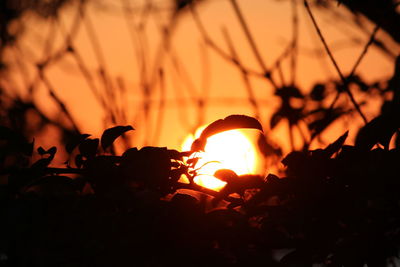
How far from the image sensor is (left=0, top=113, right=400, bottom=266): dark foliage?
126 centimetres

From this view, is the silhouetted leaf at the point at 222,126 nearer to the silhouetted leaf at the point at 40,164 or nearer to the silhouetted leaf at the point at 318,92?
the silhouetted leaf at the point at 40,164

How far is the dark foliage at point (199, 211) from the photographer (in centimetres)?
126

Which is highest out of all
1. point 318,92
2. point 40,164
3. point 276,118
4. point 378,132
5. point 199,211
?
point 318,92

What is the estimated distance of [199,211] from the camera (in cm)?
133

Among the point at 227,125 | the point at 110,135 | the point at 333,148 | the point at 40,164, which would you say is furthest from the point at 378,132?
the point at 40,164

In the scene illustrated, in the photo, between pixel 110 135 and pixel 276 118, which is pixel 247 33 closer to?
pixel 276 118

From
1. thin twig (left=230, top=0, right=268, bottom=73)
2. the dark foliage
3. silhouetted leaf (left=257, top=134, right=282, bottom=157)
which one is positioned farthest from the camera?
silhouetted leaf (left=257, top=134, right=282, bottom=157)

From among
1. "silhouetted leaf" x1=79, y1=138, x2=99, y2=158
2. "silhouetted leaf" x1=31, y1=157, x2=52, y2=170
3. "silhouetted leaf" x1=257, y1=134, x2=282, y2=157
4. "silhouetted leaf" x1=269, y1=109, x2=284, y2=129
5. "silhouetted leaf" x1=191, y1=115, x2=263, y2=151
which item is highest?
"silhouetted leaf" x1=257, y1=134, x2=282, y2=157

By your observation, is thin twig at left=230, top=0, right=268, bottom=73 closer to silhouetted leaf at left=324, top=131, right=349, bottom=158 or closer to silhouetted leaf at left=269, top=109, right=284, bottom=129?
silhouetted leaf at left=269, top=109, right=284, bottom=129

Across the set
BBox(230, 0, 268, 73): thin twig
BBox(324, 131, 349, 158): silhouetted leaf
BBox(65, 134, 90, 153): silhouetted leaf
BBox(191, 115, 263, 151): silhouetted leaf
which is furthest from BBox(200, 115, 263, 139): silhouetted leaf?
BBox(230, 0, 268, 73): thin twig

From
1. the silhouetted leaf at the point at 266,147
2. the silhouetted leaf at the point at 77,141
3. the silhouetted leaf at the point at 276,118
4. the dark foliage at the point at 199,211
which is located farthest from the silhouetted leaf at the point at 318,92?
the silhouetted leaf at the point at 77,141

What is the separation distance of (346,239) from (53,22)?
11.6ft

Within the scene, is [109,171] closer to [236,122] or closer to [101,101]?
[236,122]

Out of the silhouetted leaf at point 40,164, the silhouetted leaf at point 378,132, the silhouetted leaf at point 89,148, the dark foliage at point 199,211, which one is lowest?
the dark foliage at point 199,211
